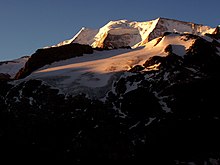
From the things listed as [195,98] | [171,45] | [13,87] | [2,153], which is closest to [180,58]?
[171,45]

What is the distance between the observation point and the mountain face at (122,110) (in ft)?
107

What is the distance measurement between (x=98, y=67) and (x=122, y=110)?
13.0 metres

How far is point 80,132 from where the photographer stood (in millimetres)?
35625

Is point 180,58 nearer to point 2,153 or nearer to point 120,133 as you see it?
point 120,133

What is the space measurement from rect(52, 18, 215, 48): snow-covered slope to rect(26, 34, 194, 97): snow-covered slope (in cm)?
6704

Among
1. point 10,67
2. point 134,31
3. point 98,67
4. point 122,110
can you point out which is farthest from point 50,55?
point 134,31

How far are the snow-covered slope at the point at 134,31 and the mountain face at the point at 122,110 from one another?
250 ft

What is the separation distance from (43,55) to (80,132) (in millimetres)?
23794

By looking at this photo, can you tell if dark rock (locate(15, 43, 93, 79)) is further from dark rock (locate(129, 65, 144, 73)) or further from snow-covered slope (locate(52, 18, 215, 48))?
snow-covered slope (locate(52, 18, 215, 48))

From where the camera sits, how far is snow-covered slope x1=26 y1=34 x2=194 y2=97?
4338 cm

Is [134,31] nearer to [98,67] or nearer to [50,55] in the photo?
[50,55]

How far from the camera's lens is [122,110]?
37.9m

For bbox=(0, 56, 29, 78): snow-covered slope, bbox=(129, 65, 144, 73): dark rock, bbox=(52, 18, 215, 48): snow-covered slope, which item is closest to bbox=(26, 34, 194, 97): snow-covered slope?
bbox=(129, 65, 144, 73): dark rock

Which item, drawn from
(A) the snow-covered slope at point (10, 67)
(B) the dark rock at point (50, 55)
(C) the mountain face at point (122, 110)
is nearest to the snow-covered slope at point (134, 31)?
(A) the snow-covered slope at point (10, 67)
